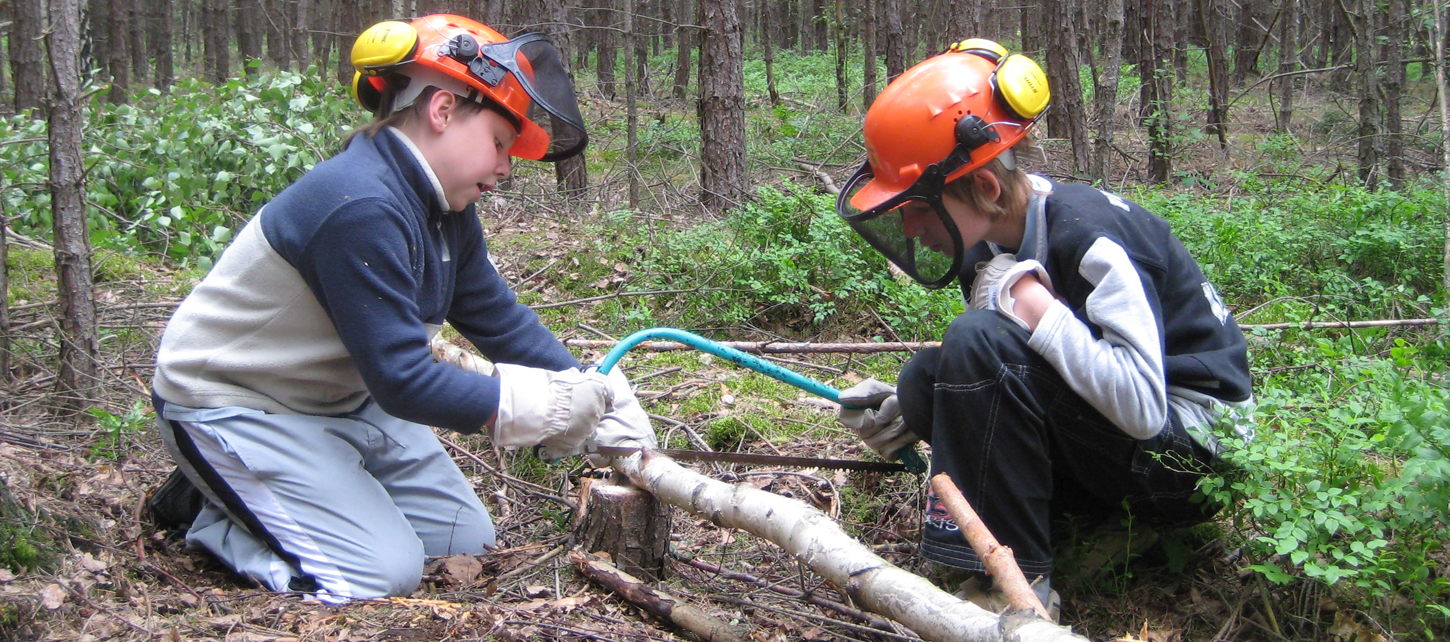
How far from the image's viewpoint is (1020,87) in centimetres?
255

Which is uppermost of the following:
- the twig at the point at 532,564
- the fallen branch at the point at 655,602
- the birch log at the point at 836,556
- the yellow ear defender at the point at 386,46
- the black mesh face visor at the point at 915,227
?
the yellow ear defender at the point at 386,46

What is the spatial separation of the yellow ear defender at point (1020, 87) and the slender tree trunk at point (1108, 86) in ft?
18.4

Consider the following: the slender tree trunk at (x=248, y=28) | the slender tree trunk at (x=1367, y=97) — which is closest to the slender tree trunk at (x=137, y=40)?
the slender tree trunk at (x=248, y=28)

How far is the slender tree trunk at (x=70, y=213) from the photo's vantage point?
3447 millimetres

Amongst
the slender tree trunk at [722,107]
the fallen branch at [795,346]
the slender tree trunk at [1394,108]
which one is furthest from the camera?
the slender tree trunk at [1394,108]

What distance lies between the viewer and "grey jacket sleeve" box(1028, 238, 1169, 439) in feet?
7.50

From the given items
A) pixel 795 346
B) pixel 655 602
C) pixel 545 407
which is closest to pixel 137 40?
pixel 795 346

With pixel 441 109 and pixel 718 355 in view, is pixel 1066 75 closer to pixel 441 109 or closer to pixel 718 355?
pixel 718 355

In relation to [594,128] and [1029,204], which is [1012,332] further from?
[594,128]

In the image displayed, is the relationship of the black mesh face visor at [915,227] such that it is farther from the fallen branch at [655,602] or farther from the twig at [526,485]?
the twig at [526,485]

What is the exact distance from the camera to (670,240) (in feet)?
19.3

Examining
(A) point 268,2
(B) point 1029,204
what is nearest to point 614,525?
(B) point 1029,204

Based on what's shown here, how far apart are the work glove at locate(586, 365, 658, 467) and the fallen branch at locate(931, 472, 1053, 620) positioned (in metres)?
1.15

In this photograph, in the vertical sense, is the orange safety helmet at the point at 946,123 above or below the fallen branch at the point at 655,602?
above
